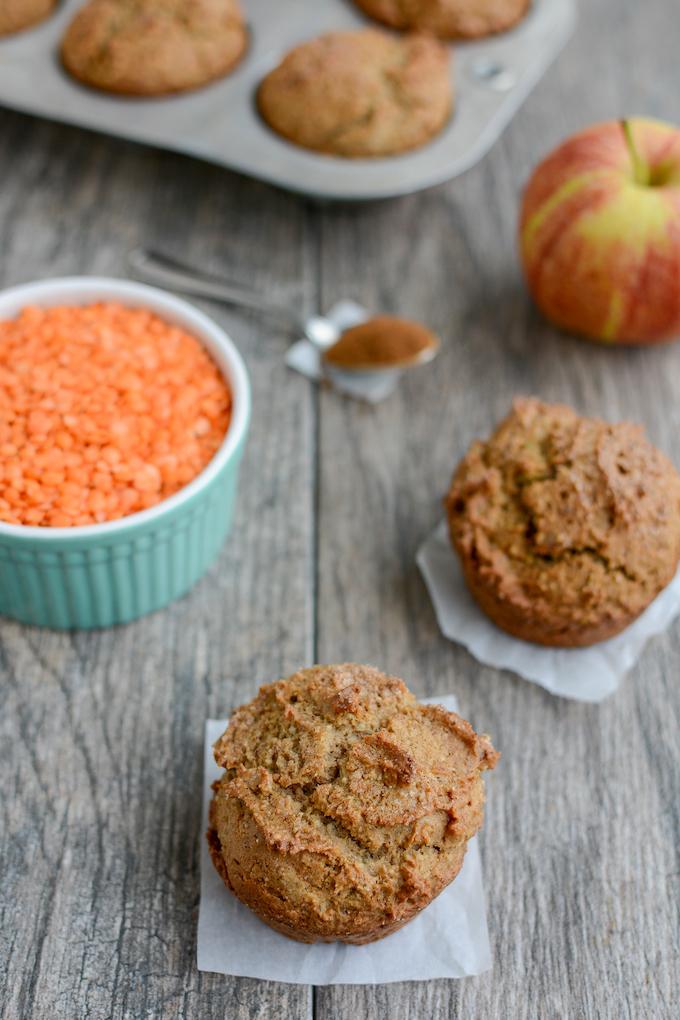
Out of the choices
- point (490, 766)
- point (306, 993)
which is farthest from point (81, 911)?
point (490, 766)

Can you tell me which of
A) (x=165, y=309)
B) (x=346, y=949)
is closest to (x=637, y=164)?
(x=165, y=309)

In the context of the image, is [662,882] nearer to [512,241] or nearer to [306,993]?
[306,993]

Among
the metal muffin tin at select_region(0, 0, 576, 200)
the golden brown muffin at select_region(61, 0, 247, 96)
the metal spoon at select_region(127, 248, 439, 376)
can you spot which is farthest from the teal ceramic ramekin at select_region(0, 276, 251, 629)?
the golden brown muffin at select_region(61, 0, 247, 96)

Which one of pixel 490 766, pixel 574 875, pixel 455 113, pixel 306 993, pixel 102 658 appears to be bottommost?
pixel 102 658

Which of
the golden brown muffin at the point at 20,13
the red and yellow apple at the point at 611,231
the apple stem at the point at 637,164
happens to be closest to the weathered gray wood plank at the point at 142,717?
the golden brown muffin at the point at 20,13

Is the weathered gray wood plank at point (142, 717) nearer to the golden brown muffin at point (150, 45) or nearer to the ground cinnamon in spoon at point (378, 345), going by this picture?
the ground cinnamon in spoon at point (378, 345)

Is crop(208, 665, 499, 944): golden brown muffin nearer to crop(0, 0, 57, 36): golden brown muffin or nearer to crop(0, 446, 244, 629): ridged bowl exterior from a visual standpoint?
crop(0, 446, 244, 629): ridged bowl exterior
